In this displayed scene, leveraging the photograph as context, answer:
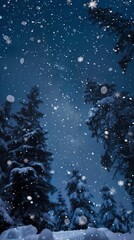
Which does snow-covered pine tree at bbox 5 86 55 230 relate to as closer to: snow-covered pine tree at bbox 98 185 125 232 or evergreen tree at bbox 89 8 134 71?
evergreen tree at bbox 89 8 134 71

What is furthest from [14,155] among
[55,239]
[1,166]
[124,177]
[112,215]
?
[112,215]

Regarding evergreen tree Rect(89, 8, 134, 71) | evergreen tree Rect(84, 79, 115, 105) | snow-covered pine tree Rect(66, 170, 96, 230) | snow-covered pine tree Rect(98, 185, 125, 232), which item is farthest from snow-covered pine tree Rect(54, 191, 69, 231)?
evergreen tree Rect(89, 8, 134, 71)

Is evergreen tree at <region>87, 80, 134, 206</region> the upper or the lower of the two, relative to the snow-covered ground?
upper

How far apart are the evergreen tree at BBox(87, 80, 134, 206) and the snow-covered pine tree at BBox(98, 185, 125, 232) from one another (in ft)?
42.8

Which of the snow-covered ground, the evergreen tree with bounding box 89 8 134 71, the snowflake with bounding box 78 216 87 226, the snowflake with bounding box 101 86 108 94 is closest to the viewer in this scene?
the snow-covered ground

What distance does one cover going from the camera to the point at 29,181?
12.9 m

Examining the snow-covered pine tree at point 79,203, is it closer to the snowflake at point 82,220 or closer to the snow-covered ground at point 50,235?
the snowflake at point 82,220

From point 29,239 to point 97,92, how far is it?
12.9 meters

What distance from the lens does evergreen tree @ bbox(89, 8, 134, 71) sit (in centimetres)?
1165

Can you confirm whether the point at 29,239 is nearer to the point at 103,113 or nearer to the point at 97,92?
the point at 103,113

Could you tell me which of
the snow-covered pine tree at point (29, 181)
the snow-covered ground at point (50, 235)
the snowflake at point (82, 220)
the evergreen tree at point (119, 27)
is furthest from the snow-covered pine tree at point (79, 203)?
the snow-covered ground at point (50, 235)

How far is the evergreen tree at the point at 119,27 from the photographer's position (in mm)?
11648

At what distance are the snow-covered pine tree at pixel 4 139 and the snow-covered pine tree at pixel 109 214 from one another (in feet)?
50.9

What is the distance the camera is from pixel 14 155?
14.4m
